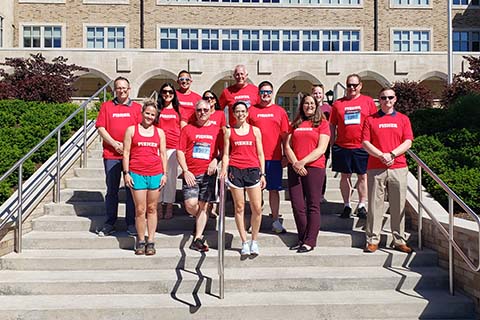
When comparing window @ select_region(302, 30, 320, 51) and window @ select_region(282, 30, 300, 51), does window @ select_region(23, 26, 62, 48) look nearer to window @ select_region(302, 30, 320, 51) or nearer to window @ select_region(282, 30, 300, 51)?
window @ select_region(282, 30, 300, 51)

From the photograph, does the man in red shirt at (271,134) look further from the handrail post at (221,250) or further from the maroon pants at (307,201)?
the handrail post at (221,250)

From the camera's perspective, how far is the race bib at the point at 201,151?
592 cm

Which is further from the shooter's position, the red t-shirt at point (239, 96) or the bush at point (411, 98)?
the bush at point (411, 98)

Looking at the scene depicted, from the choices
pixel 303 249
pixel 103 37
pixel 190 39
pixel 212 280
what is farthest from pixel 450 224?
pixel 103 37

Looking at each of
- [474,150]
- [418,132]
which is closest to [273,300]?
[474,150]

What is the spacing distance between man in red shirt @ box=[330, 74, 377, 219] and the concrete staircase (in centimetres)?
61

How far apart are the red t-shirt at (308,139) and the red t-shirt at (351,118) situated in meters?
0.72

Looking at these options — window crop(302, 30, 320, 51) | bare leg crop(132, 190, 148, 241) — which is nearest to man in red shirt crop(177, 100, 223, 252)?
bare leg crop(132, 190, 148, 241)

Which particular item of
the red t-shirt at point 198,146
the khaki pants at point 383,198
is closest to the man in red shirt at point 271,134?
the red t-shirt at point 198,146

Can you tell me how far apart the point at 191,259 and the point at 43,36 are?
92.7 ft

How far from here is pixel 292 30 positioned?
3069 cm

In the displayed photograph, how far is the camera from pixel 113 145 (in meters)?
6.27

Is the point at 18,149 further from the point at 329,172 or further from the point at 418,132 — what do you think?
the point at 418,132

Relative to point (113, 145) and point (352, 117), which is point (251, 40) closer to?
point (352, 117)
